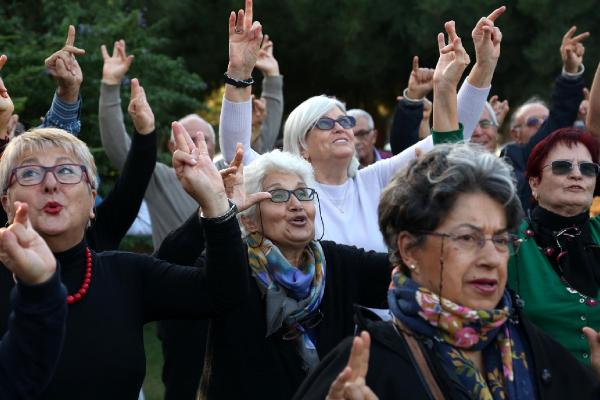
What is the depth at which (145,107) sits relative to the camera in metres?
5.39

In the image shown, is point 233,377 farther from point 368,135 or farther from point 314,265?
point 368,135

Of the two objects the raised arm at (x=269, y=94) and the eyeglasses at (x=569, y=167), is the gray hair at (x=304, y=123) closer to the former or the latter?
the eyeglasses at (x=569, y=167)

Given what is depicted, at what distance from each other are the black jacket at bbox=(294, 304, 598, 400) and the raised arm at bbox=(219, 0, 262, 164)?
7.70 ft

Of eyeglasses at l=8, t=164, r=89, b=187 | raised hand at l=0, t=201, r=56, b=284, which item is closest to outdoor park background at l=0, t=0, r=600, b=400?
eyeglasses at l=8, t=164, r=89, b=187

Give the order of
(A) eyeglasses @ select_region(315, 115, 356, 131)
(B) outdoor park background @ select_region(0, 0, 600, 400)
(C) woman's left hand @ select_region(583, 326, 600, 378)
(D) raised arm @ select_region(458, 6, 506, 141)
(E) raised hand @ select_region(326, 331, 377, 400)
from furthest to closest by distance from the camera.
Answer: (B) outdoor park background @ select_region(0, 0, 600, 400), (A) eyeglasses @ select_region(315, 115, 356, 131), (D) raised arm @ select_region(458, 6, 506, 141), (C) woman's left hand @ select_region(583, 326, 600, 378), (E) raised hand @ select_region(326, 331, 377, 400)

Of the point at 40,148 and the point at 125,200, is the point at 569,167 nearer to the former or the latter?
the point at 125,200

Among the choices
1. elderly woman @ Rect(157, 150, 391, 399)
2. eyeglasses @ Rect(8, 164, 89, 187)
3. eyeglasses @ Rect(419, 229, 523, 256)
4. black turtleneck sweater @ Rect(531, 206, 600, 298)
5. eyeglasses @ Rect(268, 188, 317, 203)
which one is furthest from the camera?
eyeglasses @ Rect(268, 188, 317, 203)

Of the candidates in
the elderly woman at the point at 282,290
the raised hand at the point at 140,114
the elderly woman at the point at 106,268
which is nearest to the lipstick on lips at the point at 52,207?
the elderly woman at the point at 106,268

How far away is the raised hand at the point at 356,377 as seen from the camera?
9.74 feet

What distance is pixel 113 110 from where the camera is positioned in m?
6.68

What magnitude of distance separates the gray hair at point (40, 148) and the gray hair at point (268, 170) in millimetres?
964

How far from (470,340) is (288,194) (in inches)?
68.9

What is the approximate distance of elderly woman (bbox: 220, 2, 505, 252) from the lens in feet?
16.7

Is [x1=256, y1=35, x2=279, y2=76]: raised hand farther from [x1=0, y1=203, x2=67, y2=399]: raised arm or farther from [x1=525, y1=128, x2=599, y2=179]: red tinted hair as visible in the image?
[x1=0, y1=203, x2=67, y2=399]: raised arm
